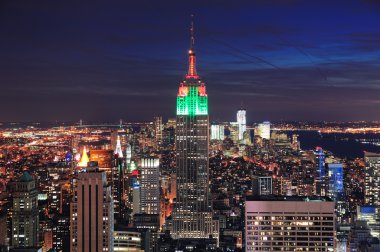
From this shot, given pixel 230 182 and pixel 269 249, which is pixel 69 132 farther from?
pixel 230 182

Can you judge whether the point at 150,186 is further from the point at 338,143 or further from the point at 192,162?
the point at 338,143

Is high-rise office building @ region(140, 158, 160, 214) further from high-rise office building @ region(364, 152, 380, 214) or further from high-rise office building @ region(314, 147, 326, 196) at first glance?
high-rise office building @ region(364, 152, 380, 214)

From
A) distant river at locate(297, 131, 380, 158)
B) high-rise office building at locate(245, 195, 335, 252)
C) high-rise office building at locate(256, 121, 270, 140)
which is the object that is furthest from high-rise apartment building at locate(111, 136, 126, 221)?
high-rise office building at locate(245, 195, 335, 252)

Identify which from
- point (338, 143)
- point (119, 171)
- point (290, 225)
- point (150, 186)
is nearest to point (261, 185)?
point (338, 143)

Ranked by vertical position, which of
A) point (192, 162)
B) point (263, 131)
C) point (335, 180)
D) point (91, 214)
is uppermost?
point (263, 131)

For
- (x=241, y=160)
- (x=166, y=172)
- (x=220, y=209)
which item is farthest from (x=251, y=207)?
(x=241, y=160)

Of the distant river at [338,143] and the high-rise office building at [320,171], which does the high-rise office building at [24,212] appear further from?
the high-rise office building at [320,171]

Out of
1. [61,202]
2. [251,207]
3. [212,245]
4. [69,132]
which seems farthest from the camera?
[212,245]
